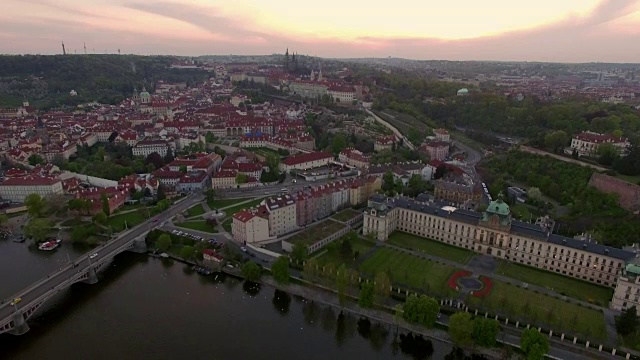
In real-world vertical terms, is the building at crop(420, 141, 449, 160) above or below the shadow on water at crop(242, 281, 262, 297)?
above

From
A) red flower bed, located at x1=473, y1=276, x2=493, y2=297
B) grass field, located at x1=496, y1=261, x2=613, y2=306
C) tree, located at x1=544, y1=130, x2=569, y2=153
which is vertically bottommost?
grass field, located at x1=496, y1=261, x2=613, y2=306

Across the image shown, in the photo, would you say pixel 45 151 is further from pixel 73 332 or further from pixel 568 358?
pixel 568 358

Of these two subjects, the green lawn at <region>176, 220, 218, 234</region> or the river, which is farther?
the green lawn at <region>176, 220, 218, 234</region>

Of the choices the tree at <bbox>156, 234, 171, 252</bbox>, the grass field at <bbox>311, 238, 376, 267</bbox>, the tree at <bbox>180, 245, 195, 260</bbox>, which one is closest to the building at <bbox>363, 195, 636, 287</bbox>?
the grass field at <bbox>311, 238, 376, 267</bbox>

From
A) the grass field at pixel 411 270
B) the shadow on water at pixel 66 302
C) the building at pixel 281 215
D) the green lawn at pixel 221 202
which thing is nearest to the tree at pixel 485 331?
the grass field at pixel 411 270

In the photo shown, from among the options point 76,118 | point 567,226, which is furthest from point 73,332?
point 76,118

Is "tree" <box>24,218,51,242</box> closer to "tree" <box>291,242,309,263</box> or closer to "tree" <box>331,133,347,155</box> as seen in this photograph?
"tree" <box>291,242,309,263</box>

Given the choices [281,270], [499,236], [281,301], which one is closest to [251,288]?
[281,301]

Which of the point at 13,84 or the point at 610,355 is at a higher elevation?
the point at 13,84
